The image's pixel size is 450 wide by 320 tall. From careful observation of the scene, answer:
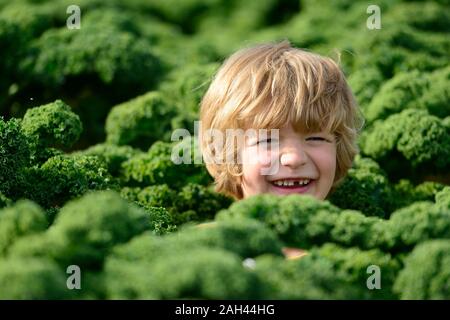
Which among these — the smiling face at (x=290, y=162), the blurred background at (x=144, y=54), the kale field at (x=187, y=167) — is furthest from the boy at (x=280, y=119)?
the blurred background at (x=144, y=54)

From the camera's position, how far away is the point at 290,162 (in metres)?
4.66

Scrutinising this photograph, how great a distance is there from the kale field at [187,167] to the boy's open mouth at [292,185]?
1.12ft

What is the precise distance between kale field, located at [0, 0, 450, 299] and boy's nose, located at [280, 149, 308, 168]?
0.46 meters

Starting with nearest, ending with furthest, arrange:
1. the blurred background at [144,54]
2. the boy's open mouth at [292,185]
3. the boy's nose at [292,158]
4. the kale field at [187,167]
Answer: the kale field at [187,167] → the boy's nose at [292,158] → the boy's open mouth at [292,185] → the blurred background at [144,54]

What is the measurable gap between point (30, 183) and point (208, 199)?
138cm

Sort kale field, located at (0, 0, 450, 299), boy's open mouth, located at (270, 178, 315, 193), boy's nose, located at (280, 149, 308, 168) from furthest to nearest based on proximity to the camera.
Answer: boy's open mouth, located at (270, 178, 315, 193) → boy's nose, located at (280, 149, 308, 168) → kale field, located at (0, 0, 450, 299)

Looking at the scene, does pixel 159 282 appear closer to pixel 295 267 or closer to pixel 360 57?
pixel 295 267

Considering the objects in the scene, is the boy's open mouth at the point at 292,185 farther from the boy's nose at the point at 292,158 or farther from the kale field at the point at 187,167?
the kale field at the point at 187,167

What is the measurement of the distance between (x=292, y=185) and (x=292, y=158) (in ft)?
0.64

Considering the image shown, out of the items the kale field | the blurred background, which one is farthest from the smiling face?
the blurred background

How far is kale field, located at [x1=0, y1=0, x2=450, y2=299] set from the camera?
321 cm

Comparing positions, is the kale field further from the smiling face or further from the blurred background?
the smiling face

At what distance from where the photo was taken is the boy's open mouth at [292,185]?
188 inches

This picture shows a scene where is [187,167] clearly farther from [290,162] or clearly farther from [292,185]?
[290,162]
